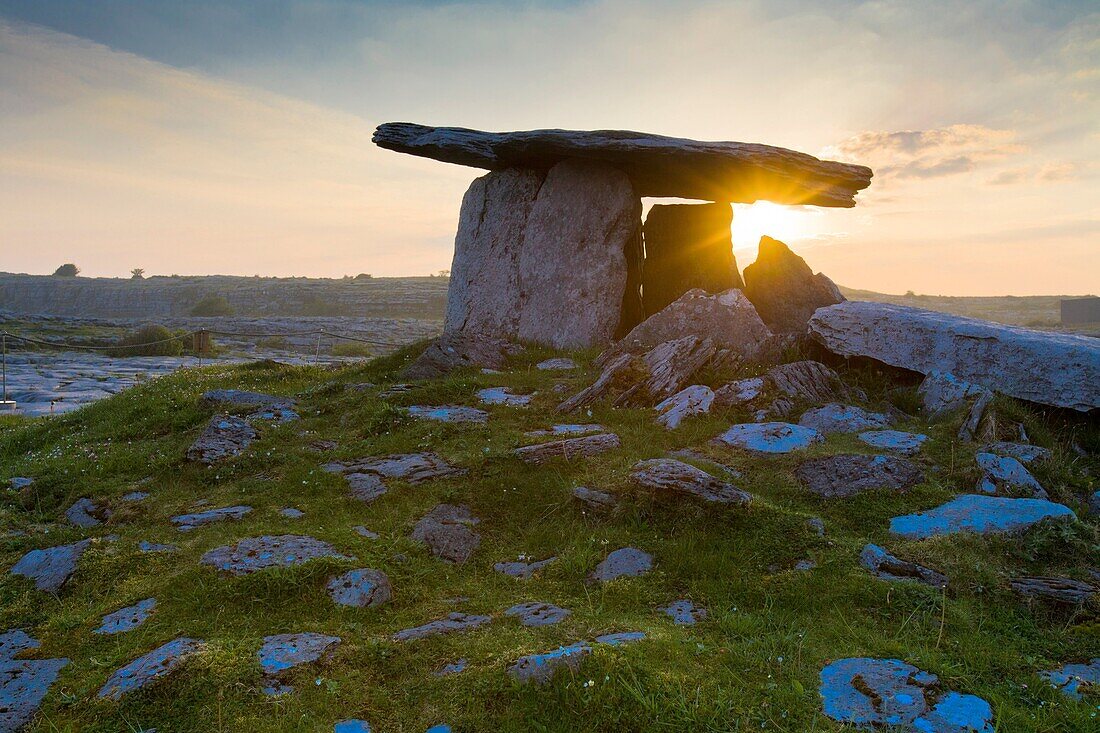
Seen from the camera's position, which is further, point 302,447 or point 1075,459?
point 302,447

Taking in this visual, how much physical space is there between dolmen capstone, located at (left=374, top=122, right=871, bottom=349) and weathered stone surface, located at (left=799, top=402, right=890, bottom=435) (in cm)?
672

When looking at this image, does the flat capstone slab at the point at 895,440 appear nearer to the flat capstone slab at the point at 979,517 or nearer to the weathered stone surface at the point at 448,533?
the flat capstone slab at the point at 979,517

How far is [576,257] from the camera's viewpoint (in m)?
16.6

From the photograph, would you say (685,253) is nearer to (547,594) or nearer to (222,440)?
(222,440)

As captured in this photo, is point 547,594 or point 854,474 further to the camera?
point 854,474

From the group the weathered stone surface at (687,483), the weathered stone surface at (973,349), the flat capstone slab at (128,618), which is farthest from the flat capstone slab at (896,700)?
the weathered stone surface at (973,349)

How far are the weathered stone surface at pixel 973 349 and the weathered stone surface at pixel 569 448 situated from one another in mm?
5512

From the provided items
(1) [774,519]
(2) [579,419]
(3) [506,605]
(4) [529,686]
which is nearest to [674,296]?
(2) [579,419]

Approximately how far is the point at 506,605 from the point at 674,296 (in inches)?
553

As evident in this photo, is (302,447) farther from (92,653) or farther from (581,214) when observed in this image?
(581,214)

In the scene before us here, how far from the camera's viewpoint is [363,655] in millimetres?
4930

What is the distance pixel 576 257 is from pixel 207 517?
10.7 meters

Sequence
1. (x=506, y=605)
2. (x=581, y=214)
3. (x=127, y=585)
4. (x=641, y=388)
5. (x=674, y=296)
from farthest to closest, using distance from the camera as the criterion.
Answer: (x=674, y=296), (x=581, y=214), (x=641, y=388), (x=127, y=585), (x=506, y=605)

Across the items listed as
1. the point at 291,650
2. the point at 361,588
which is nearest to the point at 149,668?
the point at 291,650
